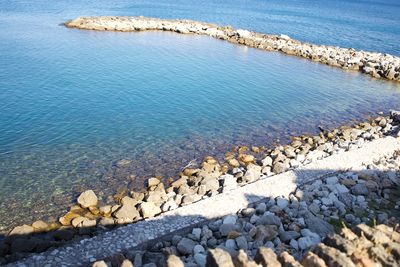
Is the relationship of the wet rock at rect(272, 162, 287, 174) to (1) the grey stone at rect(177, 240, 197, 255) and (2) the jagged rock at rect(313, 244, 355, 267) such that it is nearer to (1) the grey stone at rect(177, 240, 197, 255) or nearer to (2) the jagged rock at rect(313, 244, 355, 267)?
(1) the grey stone at rect(177, 240, 197, 255)

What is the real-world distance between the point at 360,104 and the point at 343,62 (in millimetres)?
16591

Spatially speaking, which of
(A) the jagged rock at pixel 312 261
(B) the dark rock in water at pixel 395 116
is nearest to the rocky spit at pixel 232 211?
(A) the jagged rock at pixel 312 261

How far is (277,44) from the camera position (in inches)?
2269

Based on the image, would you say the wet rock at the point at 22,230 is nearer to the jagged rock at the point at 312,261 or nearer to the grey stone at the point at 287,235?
the grey stone at the point at 287,235

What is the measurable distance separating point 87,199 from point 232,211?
24.4 ft

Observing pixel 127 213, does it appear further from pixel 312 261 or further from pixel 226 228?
pixel 312 261

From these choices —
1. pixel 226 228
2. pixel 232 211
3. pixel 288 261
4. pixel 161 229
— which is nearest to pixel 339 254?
pixel 288 261

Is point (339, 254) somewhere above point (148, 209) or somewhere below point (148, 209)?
above

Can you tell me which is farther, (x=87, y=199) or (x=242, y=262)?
(x=87, y=199)

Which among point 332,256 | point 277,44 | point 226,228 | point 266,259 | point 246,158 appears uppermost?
point 332,256

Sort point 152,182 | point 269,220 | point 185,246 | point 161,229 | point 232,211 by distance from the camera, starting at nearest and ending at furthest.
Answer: point 185,246 < point 161,229 < point 269,220 < point 232,211 < point 152,182

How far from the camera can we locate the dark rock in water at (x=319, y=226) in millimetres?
14734

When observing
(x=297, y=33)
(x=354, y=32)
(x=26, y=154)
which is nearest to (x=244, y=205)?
(x=26, y=154)

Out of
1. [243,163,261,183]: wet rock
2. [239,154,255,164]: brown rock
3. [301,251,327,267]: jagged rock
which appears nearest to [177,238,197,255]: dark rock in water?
[301,251,327,267]: jagged rock
